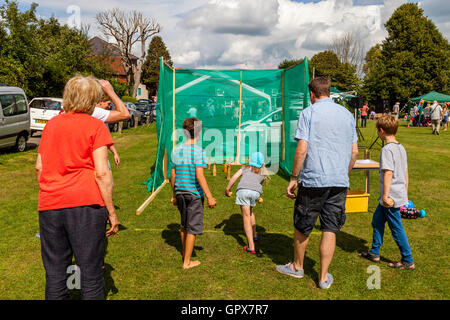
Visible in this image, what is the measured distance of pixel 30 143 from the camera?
1462cm

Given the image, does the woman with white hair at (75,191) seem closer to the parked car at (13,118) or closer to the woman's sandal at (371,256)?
the woman's sandal at (371,256)

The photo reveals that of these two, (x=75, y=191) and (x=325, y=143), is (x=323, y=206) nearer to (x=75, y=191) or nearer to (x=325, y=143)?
(x=325, y=143)

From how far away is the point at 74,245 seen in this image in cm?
251

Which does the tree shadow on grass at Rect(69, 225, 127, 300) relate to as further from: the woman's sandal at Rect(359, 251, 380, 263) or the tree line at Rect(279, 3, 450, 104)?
the tree line at Rect(279, 3, 450, 104)

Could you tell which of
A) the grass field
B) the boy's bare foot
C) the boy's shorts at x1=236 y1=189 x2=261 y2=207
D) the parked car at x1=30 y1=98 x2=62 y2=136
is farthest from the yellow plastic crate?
the parked car at x1=30 y1=98 x2=62 y2=136

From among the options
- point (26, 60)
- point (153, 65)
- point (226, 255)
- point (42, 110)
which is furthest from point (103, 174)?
point (153, 65)

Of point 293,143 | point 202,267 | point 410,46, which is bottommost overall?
point 202,267

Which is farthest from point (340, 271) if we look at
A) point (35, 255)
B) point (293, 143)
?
point (293, 143)

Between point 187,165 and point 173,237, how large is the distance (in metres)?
1.62

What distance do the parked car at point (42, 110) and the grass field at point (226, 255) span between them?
8498 mm

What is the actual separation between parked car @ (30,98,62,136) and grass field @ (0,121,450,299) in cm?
850

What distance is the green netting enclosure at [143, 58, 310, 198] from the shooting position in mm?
9578

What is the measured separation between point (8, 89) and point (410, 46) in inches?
1836
